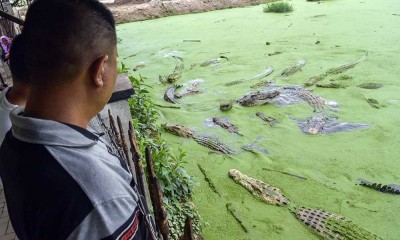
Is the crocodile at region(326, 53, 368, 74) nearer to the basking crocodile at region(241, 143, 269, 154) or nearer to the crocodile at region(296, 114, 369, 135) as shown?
the crocodile at region(296, 114, 369, 135)

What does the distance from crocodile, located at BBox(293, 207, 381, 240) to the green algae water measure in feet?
0.19

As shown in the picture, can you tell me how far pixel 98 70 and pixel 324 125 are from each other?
3.17m

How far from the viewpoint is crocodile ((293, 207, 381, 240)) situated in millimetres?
2084

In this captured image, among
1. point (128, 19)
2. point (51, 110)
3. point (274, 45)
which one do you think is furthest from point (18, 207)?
point (128, 19)

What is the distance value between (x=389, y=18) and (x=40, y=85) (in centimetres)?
811

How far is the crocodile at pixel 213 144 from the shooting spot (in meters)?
3.20

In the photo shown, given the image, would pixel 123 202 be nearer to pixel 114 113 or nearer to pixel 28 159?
pixel 28 159

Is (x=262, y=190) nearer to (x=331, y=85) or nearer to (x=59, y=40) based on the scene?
(x=59, y=40)

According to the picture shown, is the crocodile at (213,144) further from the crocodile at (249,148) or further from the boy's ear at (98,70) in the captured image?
the boy's ear at (98,70)

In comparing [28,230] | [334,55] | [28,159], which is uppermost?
[28,159]

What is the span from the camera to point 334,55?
5512 millimetres

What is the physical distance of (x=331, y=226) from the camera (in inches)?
84.0

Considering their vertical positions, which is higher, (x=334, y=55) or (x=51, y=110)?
(x=51, y=110)

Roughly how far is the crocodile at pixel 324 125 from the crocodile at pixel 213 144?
34.2 inches
